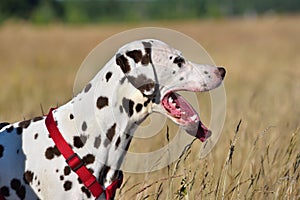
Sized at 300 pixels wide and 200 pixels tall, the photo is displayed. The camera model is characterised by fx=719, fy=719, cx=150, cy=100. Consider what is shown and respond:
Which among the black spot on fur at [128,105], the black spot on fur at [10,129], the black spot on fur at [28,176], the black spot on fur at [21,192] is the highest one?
the black spot on fur at [10,129]

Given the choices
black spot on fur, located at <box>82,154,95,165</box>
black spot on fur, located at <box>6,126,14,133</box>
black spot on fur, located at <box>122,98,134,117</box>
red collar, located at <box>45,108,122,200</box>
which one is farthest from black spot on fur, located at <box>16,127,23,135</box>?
black spot on fur, located at <box>122,98,134,117</box>

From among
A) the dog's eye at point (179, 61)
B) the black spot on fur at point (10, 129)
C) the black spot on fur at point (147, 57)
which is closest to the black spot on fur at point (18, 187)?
the black spot on fur at point (10, 129)

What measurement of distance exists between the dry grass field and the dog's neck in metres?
A: 0.34

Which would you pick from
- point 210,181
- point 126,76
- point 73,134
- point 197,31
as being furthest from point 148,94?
point 197,31

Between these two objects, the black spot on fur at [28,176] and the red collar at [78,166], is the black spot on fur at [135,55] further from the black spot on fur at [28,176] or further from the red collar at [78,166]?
the black spot on fur at [28,176]

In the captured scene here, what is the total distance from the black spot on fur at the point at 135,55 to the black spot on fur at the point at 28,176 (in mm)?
879

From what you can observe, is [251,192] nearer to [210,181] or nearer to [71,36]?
[210,181]

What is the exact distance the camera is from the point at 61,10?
60.5 metres

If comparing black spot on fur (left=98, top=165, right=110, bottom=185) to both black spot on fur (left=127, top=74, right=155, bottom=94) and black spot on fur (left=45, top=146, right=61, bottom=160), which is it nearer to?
black spot on fur (left=45, top=146, right=61, bottom=160)

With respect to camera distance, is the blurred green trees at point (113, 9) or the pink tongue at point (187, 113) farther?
the blurred green trees at point (113, 9)

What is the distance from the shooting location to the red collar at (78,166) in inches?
160

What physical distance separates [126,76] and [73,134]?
458 millimetres

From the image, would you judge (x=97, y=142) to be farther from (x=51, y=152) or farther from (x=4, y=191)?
(x=4, y=191)

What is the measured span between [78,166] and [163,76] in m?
0.71
